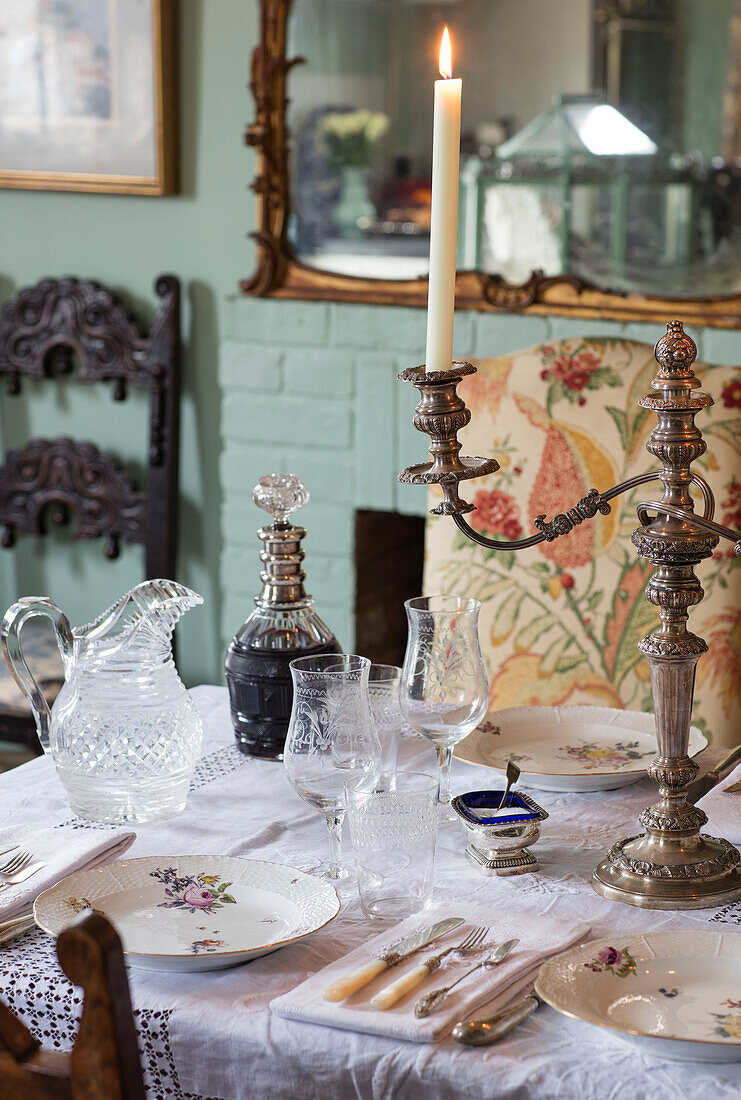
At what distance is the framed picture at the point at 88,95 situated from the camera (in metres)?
2.58

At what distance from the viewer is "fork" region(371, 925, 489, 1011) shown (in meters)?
0.75

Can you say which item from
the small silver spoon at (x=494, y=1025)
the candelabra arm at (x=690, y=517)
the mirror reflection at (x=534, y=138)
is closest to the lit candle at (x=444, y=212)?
the candelabra arm at (x=690, y=517)

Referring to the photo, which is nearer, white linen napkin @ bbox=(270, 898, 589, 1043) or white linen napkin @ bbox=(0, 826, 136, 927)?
white linen napkin @ bbox=(270, 898, 589, 1043)

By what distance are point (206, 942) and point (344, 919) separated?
10 cm

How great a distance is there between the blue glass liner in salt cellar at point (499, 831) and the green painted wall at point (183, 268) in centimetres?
176

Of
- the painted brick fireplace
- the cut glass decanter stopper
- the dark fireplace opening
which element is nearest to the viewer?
the cut glass decanter stopper

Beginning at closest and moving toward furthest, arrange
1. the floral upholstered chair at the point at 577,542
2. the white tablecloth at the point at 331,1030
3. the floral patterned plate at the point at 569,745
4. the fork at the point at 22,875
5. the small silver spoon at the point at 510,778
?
the white tablecloth at the point at 331,1030
the fork at the point at 22,875
the small silver spoon at the point at 510,778
the floral patterned plate at the point at 569,745
the floral upholstered chair at the point at 577,542

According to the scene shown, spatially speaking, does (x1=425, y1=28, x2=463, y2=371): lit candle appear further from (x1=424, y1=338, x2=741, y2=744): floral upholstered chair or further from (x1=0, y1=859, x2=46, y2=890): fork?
(x1=424, y1=338, x2=741, y2=744): floral upholstered chair

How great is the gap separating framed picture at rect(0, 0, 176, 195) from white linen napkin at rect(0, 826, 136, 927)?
1.85 metres

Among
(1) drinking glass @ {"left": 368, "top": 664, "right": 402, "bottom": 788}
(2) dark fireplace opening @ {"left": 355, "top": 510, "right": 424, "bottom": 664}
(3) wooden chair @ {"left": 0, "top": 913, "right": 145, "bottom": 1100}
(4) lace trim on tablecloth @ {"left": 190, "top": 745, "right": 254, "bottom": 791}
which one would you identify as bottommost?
(2) dark fireplace opening @ {"left": 355, "top": 510, "right": 424, "bottom": 664}

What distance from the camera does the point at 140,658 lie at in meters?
1.09

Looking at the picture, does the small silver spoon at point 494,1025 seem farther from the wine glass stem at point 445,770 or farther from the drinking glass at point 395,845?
the wine glass stem at point 445,770

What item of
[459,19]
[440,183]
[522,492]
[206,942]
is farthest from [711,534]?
[459,19]

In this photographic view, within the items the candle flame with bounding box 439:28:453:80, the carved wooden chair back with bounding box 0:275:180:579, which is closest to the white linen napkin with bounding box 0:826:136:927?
the candle flame with bounding box 439:28:453:80
